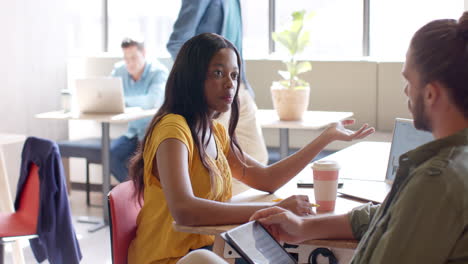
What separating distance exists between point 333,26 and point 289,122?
1520mm

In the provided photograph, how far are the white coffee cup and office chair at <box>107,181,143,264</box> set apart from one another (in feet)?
1.82

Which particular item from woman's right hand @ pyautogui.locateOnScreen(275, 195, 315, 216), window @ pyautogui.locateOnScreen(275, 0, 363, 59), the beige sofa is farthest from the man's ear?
window @ pyautogui.locateOnScreen(275, 0, 363, 59)

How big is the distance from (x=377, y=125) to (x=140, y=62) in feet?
6.14

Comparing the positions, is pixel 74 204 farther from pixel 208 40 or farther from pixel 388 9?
pixel 208 40

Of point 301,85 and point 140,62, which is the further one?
point 140,62

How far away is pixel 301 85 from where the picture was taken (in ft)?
15.5

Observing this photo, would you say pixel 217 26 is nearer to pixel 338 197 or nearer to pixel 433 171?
pixel 338 197

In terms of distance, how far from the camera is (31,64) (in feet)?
19.0

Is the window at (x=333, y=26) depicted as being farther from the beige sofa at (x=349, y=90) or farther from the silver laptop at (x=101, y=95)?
the silver laptop at (x=101, y=95)

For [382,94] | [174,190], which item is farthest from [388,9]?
[174,190]

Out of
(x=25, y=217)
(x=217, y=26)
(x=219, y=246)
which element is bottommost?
(x=25, y=217)

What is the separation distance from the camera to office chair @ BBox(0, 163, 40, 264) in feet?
10.3

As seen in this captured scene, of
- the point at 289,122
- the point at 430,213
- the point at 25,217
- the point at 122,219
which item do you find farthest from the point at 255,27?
the point at 430,213

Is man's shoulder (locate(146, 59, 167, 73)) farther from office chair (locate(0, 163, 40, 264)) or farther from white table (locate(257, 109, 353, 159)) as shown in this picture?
office chair (locate(0, 163, 40, 264))
